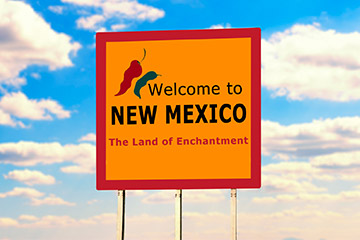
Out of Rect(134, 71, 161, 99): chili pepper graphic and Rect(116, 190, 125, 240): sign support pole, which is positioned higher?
Rect(134, 71, 161, 99): chili pepper graphic

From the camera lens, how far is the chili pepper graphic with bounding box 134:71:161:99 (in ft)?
71.1

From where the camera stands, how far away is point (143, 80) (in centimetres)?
2170

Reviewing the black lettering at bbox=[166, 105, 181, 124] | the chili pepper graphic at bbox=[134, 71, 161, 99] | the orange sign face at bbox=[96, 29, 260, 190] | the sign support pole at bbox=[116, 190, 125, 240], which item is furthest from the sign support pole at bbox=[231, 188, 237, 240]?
the chili pepper graphic at bbox=[134, 71, 161, 99]

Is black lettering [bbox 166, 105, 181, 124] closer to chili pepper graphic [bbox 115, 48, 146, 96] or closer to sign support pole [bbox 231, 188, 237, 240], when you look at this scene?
chili pepper graphic [bbox 115, 48, 146, 96]

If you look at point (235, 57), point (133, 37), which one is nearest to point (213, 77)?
point (235, 57)

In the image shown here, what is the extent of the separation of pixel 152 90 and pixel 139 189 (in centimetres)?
328

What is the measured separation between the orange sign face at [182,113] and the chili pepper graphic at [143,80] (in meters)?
0.03

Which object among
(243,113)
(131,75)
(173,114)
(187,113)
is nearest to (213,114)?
(187,113)

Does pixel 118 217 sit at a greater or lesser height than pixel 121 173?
lesser

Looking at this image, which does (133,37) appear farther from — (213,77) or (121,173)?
(121,173)

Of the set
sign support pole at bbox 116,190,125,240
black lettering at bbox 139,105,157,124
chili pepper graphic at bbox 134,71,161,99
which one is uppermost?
chili pepper graphic at bbox 134,71,161,99

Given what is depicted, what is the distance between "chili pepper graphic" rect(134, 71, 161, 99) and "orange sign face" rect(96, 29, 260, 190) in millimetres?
33

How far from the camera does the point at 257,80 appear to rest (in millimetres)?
21375

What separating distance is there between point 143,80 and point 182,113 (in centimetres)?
171
